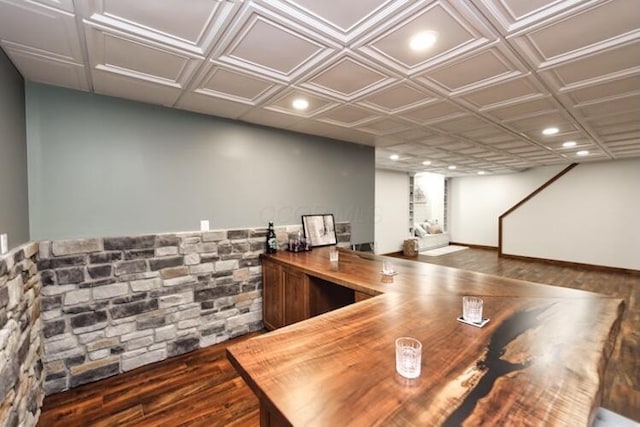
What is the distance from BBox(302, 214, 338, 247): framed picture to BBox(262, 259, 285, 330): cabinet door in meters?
0.73

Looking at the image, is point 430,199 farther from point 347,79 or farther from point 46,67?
point 46,67

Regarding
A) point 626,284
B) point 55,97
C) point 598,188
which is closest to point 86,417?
point 55,97

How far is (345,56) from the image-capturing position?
1.82 m

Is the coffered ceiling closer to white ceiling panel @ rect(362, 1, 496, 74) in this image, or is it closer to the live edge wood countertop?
white ceiling panel @ rect(362, 1, 496, 74)

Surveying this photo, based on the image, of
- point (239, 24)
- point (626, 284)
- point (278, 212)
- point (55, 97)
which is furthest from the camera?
point (626, 284)

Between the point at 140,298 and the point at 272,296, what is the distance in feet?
3.93

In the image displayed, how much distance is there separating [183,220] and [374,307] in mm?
2071

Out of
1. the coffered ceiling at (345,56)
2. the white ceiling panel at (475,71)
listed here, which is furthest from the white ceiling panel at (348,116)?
the white ceiling panel at (475,71)

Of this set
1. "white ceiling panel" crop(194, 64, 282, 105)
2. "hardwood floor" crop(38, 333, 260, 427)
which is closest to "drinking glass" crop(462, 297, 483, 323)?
"hardwood floor" crop(38, 333, 260, 427)

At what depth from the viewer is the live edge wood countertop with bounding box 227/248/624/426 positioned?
758mm

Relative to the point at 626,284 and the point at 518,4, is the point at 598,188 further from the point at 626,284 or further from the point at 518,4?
the point at 518,4

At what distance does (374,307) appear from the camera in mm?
1538

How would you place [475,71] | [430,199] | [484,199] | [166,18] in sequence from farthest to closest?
[430,199], [484,199], [475,71], [166,18]

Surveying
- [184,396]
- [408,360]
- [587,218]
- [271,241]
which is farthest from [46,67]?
[587,218]
